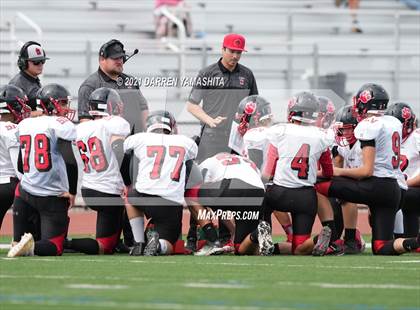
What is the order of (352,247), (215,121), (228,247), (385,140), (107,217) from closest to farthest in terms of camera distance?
(385,140) → (107,217) → (228,247) → (352,247) → (215,121)

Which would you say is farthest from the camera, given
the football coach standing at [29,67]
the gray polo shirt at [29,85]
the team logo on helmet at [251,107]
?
the football coach standing at [29,67]

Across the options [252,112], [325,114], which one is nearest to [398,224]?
[325,114]

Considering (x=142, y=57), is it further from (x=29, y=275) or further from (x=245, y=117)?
(x=29, y=275)

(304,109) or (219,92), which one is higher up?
(219,92)

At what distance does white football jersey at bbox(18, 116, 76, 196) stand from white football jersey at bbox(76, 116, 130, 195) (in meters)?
0.39

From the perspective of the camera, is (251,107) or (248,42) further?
(248,42)

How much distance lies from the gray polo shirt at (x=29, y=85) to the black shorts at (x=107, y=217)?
4.15 feet

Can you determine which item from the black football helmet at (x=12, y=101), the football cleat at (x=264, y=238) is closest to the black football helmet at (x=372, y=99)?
the football cleat at (x=264, y=238)

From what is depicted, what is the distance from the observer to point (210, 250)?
1005cm

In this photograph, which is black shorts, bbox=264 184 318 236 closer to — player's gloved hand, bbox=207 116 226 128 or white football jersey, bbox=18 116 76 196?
player's gloved hand, bbox=207 116 226 128

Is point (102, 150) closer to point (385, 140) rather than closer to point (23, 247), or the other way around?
point (23, 247)

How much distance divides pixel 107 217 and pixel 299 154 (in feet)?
5.83

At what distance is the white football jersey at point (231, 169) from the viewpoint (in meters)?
10.1

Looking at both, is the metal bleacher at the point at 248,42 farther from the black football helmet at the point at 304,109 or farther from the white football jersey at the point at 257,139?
the black football helmet at the point at 304,109
